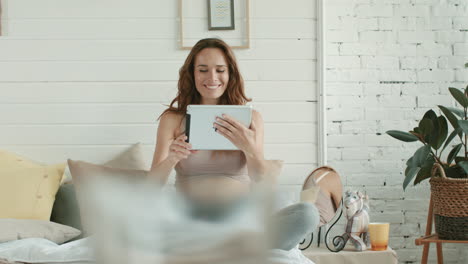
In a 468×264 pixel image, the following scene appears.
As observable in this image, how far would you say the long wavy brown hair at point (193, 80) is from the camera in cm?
242

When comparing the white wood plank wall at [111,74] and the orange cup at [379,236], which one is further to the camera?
the white wood plank wall at [111,74]

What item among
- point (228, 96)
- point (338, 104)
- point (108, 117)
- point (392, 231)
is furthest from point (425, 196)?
point (108, 117)

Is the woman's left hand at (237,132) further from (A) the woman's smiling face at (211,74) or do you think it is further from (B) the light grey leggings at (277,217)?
(B) the light grey leggings at (277,217)

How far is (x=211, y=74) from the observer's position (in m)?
2.35

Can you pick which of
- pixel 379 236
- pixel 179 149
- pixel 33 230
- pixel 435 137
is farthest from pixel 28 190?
pixel 435 137

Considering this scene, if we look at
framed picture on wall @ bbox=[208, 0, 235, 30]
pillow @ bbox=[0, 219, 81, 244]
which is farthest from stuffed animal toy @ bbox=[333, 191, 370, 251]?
pillow @ bbox=[0, 219, 81, 244]

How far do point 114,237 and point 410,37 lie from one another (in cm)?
333

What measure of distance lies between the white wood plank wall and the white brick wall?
0.34 metres

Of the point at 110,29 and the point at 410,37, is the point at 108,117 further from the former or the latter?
the point at 410,37

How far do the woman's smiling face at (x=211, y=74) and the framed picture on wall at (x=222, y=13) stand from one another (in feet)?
2.51

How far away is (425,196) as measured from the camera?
3500 mm

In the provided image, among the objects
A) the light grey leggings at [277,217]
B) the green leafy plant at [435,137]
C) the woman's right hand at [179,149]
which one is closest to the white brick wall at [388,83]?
the green leafy plant at [435,137]

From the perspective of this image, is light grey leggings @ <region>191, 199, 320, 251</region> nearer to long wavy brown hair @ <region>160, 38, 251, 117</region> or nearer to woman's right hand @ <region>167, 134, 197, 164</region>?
woman's right hand @ <region>167, 134, 197, 164</region>

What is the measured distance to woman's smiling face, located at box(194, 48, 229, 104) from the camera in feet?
7.64
